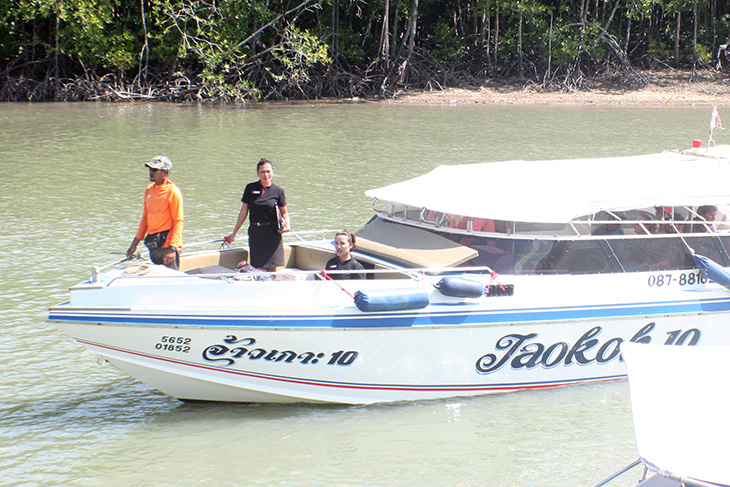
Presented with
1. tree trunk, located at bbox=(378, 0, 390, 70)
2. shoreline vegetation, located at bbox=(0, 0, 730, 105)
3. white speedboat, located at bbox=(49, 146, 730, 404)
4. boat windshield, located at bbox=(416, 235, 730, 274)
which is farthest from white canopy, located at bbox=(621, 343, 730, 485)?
tree trunk, located at bbox=(378, 0, 390, 70)

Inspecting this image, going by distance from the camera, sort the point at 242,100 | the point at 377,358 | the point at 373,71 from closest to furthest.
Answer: the point at 377,358 → the point at 242,100 → the point at 373,71

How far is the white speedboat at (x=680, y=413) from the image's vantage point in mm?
3951

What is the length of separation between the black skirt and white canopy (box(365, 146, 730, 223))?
41.0 inches

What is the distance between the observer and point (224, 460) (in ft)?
19.8

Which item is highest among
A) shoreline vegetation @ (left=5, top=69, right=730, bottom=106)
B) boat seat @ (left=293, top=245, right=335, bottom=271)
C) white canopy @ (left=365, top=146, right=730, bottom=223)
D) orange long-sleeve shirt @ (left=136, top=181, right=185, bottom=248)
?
shoreline vegetation @ (left=5, top=69, right=730, bottom=106)

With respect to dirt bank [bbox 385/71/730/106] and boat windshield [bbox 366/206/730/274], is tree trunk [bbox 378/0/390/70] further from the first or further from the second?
boat windshield [bbox 366/206/730/274]

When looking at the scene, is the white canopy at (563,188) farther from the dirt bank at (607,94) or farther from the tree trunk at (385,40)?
the tree trunk at (385,40)

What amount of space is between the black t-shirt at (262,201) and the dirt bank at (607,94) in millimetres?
24862

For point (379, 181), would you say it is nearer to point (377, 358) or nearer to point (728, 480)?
point (377, 358)

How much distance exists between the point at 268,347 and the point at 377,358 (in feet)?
2.88

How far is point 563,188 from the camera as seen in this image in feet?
24.1

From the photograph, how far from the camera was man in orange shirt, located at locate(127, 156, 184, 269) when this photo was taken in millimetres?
7207

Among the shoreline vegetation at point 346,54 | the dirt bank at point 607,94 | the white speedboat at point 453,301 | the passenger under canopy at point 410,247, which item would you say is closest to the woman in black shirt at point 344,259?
the white speedboat at point 453,301

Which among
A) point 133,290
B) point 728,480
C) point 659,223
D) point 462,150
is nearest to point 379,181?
point 462,150
